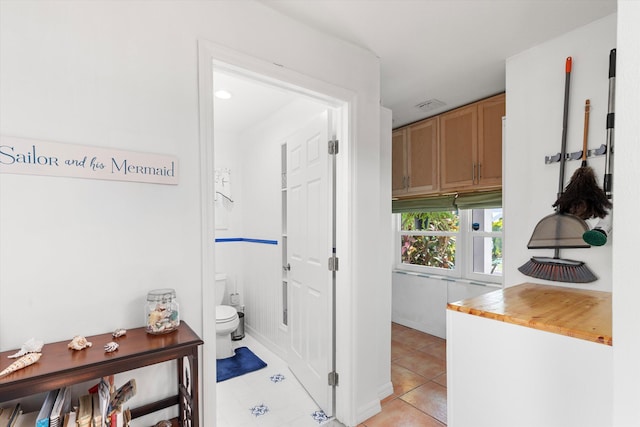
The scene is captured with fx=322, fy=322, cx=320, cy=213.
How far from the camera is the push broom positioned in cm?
169

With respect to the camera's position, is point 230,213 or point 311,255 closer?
point 311,255

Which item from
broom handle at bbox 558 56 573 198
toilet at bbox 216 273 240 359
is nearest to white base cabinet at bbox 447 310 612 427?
broom handle at bbox 558 56 573 198

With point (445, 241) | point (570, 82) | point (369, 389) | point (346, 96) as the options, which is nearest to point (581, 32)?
point (570, 82)

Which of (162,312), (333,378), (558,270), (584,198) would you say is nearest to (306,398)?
(333,378)

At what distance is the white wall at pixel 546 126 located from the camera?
1781mm

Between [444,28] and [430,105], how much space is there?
3.83 feet

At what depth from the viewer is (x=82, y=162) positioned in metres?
1.21

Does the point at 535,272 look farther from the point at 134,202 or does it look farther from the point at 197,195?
the point at 134,202

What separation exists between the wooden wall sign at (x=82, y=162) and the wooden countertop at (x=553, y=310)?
1.39 metres

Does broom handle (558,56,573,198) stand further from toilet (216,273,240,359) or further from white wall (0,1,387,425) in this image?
toilet (216,273,240,359)

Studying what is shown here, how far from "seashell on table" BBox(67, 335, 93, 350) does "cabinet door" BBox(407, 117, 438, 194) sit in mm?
2885

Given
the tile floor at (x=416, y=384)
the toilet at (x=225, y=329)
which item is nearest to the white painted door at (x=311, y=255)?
the tile floor at (x=416, y=384)

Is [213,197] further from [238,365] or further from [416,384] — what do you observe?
[416,384]

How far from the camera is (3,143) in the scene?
1079 mm
